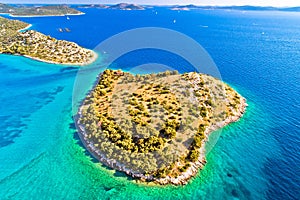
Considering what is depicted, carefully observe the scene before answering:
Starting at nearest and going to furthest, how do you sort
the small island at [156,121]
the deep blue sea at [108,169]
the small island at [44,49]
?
the deep blue sea at [108,169], the small island at [156,121], the small island at [44,49]

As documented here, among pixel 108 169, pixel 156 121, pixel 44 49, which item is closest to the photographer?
pixel 108 169

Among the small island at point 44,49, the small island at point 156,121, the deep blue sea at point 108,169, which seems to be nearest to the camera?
the deep blue sea at point 108,169

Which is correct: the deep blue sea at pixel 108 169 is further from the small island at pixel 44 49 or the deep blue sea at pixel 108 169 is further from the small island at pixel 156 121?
the small island at pixel 44 49

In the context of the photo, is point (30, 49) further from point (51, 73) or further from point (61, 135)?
point (61, 135)

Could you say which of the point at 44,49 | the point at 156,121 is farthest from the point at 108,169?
the point at 44,49

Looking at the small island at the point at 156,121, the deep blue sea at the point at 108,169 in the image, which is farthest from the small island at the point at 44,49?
the small island at the point at 156,121

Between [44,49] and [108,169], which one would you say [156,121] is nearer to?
[108,169]

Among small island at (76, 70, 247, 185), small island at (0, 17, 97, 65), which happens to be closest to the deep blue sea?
small island at (76, 70, 247, 185)
